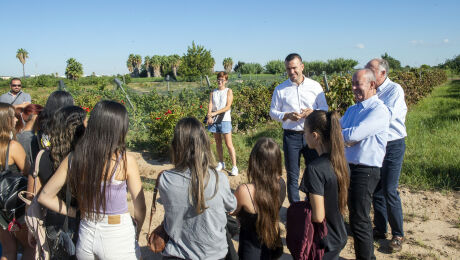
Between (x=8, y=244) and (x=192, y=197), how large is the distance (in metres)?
1.87

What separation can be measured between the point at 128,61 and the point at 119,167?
8571cm

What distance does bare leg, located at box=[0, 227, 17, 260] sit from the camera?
8.48 ft

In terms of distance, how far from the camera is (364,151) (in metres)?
2.67

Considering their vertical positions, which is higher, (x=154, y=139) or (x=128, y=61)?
(x=128, y=61)

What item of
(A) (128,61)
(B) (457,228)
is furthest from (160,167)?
(A) (128,61)

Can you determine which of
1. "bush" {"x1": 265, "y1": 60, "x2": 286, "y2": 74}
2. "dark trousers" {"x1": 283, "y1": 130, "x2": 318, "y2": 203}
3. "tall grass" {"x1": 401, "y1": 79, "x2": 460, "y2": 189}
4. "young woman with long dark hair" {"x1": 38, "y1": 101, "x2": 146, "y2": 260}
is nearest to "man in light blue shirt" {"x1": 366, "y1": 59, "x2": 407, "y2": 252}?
"dark trousers" {"x1": 283, "y1": 130, "x2": 318, "y2": 203}

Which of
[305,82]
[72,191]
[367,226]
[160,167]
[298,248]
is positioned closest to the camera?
[72,191]

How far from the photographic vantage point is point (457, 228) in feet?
11.9

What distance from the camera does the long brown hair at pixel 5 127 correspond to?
2416mm

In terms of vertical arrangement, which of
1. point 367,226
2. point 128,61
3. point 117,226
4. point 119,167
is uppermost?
point 128,61

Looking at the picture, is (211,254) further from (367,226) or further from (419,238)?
(419,238)

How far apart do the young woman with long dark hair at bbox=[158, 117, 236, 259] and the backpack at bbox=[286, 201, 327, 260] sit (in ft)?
1.77

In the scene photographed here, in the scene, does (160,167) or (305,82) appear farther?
(160,167)

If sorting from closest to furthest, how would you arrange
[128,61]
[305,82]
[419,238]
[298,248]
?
[298,248], [419,238], [305,82], [128,61]
